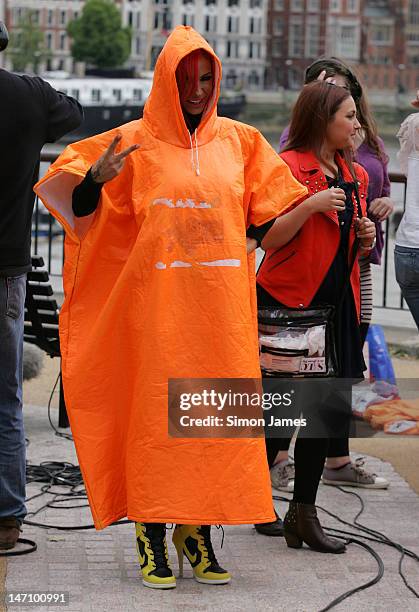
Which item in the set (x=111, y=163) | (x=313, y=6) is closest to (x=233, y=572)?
(x=111, y=163)

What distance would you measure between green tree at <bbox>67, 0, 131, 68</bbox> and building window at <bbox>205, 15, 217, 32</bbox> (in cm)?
1235

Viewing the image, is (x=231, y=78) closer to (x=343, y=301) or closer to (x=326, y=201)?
(x=343, y=301)

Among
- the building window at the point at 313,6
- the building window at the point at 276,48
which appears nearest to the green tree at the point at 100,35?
the building window at the point at 276,48

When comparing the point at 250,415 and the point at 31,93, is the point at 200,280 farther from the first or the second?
the point at 31,93

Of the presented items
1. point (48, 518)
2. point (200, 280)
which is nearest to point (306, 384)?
point (200, 280)

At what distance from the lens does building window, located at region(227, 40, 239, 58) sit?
11794 cm

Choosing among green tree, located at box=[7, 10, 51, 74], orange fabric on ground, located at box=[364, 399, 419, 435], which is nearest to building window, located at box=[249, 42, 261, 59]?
green tree, located at box=[7, 10, 51, 74]

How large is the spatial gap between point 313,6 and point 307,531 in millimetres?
121337

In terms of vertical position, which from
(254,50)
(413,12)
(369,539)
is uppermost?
(413,12)

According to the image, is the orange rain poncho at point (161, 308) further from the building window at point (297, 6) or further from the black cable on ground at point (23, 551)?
the building window at point (297, 6)

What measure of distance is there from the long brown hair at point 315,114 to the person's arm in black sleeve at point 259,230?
50cm

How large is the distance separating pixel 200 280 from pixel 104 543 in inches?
43.2

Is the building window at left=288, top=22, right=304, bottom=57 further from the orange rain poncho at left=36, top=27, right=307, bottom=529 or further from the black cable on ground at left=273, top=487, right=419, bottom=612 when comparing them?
the orange rain poncho at left=36, top=27, right=307, bottom=529

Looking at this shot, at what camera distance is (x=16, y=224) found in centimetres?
412
